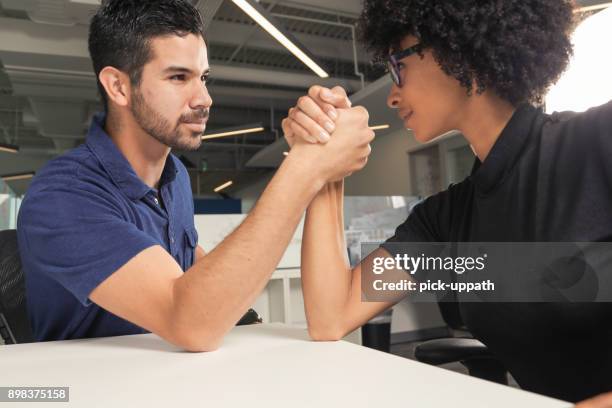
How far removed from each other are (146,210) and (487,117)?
0.91m

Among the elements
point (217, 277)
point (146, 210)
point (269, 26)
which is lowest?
point (217, 277)

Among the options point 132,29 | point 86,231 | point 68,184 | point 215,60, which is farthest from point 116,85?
point 215,60

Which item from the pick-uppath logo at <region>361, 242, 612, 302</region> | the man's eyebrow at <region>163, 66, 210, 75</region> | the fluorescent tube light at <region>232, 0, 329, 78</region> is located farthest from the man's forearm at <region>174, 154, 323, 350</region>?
the fluorescent tube light at <region>232, 0, 329, 78</region>

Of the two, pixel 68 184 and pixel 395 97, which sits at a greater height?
pixel 395 97

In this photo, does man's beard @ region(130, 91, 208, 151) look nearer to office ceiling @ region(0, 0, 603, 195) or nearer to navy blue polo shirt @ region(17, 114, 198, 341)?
navy blue polo shirt @ region(17, 114, 198, 341)

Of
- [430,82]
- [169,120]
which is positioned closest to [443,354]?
[430,82]

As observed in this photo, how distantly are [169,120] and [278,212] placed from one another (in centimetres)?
66

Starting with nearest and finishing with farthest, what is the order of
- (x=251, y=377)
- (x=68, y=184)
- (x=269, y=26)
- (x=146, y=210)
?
(x=251, y=377)
(x=68, y=184)
(x=146, y=210)
(x=269, y=26)

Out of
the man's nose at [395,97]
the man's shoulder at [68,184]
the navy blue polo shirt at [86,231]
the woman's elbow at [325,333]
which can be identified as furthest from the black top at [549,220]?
the man's shoulder at [68,184]

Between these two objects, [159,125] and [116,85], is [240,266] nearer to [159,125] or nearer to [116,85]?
[159,125]

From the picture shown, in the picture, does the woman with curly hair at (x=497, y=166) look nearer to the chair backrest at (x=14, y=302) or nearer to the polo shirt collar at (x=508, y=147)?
the polo shirt collar at (x=508, y=147)

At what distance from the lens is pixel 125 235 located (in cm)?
89

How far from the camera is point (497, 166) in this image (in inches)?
40.9

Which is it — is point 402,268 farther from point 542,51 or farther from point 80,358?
point 80,358
